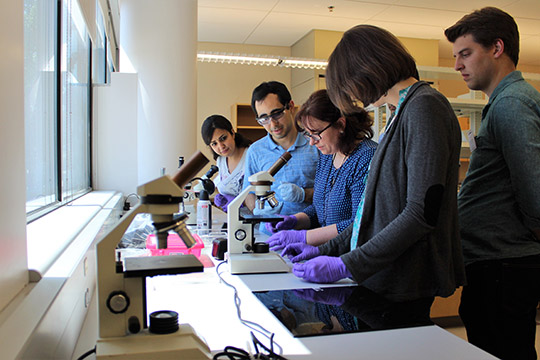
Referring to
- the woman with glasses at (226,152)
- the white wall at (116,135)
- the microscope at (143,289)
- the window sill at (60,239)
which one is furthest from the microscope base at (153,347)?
the white wall at (116,135)

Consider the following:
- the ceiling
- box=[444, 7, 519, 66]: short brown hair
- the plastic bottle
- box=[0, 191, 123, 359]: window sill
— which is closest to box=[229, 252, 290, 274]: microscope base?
box=[0, 191, 123, 359]: window sill

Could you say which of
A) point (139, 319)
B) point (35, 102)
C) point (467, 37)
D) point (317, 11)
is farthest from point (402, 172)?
point (317, 11)

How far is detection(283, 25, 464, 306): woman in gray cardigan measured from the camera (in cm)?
119

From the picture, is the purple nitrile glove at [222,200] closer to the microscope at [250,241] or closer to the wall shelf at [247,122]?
the microscope at [250,241]

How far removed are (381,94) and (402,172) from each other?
273mm

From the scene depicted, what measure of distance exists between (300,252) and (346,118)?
0.59 meters

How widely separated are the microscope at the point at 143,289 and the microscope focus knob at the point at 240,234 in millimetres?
802

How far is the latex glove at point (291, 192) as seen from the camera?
88.4 inches

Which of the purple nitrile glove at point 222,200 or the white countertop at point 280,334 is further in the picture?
the purple nitrile glove at point 222,200

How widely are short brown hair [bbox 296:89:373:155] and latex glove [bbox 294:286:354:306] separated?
2.15 feet

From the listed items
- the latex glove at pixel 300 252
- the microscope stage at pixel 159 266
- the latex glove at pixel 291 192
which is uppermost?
the latex glove at pixel 291 192

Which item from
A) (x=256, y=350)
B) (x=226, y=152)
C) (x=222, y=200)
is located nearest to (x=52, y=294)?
(x=256, y=350)

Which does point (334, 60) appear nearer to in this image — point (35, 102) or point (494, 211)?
point (494, 211)

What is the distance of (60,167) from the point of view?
2.22 meters
